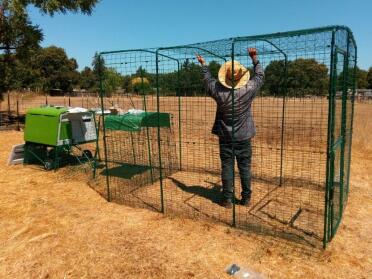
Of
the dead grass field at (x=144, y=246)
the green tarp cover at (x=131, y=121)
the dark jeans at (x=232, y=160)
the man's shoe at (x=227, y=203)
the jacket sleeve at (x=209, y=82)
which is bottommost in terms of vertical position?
the dead grass field at (x=144, y=246)

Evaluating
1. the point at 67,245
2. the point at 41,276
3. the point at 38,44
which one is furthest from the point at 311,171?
the point at 38,44

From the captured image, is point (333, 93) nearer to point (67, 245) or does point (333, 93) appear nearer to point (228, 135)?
point (228, 135)

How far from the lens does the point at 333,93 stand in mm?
3697

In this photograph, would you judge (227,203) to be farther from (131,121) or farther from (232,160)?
(131,121)

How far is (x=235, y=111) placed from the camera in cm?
491

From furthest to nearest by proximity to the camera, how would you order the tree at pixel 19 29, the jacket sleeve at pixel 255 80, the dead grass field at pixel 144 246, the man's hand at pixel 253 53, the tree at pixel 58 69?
1. the tree at pixel 58 69
2. the tree at pixel 19 29
3. the jacket sleeve at pixel 255 80
4. the man's hand at pixel 253 53
5. the dead grass field at pixel 144 246

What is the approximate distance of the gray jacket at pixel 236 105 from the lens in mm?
4840

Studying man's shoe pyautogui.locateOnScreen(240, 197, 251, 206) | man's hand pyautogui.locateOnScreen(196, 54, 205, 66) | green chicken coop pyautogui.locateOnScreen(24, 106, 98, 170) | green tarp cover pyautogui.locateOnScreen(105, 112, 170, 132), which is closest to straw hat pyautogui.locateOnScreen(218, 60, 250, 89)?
man's hand pyautogui.locateOnScreen(196, 54, 205, 66)

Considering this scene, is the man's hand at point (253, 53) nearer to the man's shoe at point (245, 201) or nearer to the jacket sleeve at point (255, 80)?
the jacket sleeve at point (255, 80)

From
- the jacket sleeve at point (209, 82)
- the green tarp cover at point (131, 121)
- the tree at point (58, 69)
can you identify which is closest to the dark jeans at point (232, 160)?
the jacket sleeve at point (209, 82)

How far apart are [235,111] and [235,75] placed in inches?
20.0

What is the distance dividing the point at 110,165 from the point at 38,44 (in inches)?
368

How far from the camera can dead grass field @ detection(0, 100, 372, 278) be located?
3.75 metres

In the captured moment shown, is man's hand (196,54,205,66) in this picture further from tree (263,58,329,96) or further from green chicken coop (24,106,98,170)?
green chicken coop (24,106,98,170)
